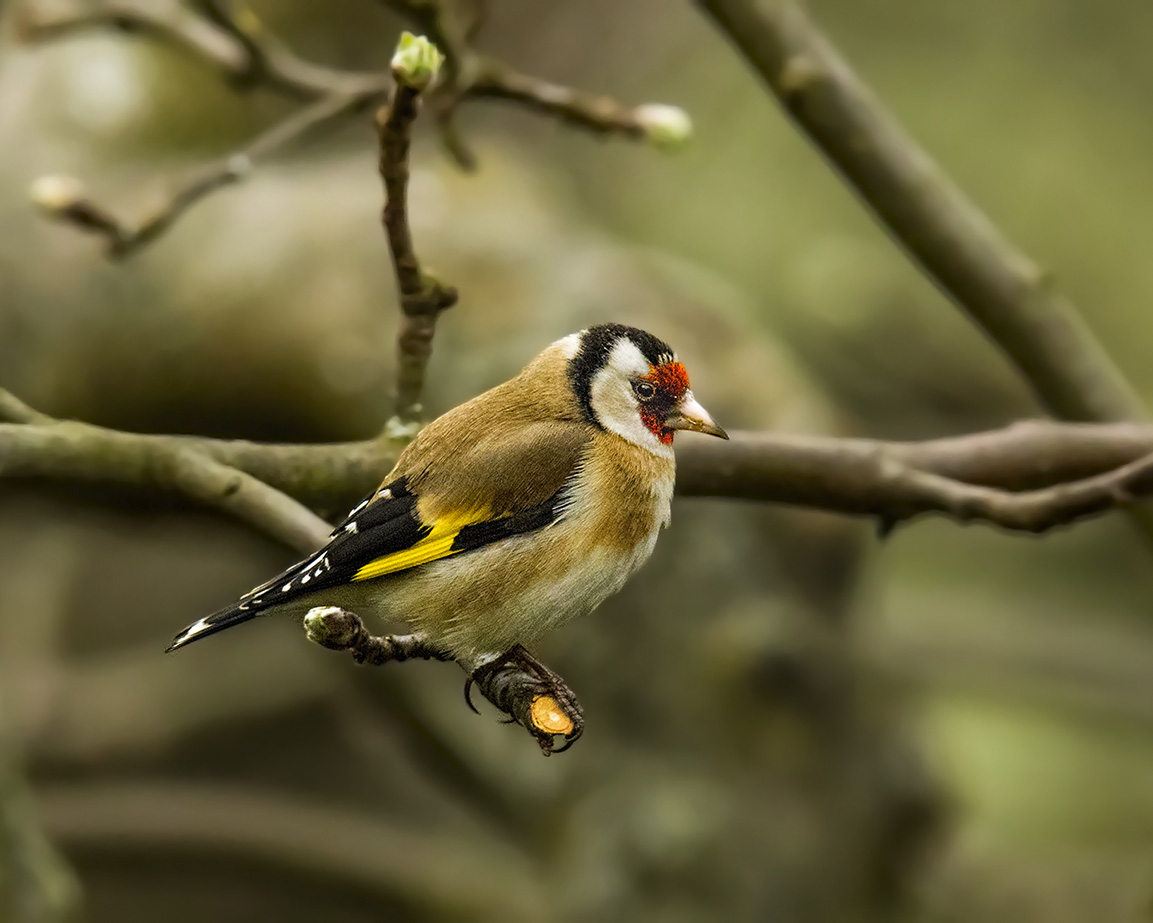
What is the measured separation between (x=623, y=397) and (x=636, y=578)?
262cm

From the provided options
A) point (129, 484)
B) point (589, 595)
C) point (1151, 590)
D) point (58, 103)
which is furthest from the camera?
point (1151, 590)

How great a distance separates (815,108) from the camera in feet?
9.87

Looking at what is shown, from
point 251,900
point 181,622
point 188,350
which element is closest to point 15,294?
point 188,350

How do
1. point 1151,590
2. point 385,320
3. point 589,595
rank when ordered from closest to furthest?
point 589,595, point 385,320, point 1151,590

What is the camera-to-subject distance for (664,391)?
5.93 ft

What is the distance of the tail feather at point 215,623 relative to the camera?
1504 mm

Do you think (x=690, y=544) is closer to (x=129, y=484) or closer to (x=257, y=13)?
(x=129, y=484)

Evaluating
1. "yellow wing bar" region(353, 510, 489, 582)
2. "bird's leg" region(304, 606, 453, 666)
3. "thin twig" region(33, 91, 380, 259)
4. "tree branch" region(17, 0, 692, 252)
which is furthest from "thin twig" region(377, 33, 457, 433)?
"thin twig" region(33, 91, 380, 259)

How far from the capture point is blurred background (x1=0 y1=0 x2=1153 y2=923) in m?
4.51

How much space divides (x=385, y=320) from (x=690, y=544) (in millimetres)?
1262

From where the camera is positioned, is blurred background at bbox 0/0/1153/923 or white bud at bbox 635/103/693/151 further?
blurred background at bbox 0/0/1153/923

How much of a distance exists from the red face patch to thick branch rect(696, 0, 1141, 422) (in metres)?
1.41

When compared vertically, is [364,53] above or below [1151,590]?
above

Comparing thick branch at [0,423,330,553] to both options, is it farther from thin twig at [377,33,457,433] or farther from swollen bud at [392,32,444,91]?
swollen bud at [392,32,444,91]
